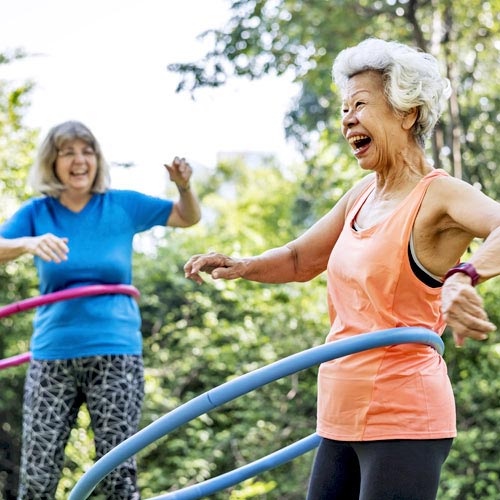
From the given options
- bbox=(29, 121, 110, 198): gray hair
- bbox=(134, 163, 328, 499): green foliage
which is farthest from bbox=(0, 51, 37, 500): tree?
bbox=(29, 121, 110, 198): gray hair

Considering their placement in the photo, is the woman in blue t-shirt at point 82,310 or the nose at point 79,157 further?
the nose at point 79,157

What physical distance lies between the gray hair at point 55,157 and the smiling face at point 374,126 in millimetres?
1661

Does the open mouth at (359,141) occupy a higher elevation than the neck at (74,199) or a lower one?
higher

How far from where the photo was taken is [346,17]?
700 cm

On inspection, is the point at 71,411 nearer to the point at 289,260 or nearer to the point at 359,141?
the point at 289,260

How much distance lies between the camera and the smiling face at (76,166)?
388 cm

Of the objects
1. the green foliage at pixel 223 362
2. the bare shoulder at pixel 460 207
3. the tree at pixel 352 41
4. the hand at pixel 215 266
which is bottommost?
the green foliage at pixel 223 362

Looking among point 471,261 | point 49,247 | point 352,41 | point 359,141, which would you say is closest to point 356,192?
point 359,141

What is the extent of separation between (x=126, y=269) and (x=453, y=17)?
453 cm

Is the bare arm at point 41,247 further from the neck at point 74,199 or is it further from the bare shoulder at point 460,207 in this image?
the bare shoulder at point 460,207

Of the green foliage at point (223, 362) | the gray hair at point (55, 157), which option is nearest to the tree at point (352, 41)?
the green foliage at point (223, 362)

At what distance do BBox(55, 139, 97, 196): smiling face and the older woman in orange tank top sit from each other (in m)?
1.56

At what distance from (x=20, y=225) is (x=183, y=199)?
0.65 meters

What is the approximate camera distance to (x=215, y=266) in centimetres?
280
